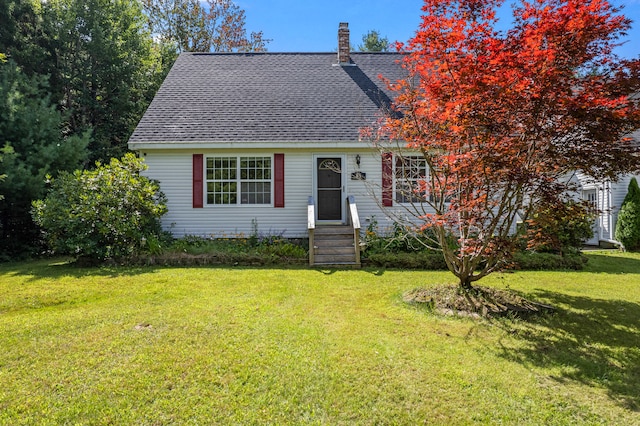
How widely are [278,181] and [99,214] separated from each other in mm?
4353

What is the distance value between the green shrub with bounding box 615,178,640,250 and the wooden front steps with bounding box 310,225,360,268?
8609mm

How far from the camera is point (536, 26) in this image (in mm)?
4289

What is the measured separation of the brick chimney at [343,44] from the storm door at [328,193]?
4.87 meters

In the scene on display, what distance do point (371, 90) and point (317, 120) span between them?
2.46 meters

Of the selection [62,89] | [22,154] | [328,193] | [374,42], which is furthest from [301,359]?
[374,42]

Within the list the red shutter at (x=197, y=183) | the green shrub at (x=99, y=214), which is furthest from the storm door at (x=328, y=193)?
the green shrub at (x=99, y=214)

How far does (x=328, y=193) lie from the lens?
10.5 m

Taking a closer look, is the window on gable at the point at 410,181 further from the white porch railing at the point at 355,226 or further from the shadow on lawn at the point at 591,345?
the shadow on lawn at the point at 591,345

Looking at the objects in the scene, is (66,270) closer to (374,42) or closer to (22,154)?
(22,154)

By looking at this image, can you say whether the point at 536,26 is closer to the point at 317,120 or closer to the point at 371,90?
the point at 317,120

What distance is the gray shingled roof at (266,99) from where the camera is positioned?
398 inches

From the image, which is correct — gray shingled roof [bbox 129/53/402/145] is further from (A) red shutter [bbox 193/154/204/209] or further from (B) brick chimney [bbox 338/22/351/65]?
(A) red shutter [bbox 193/154/204/209]

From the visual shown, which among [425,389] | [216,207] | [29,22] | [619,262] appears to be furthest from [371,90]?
[29,22]

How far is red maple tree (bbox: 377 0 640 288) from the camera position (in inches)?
159
